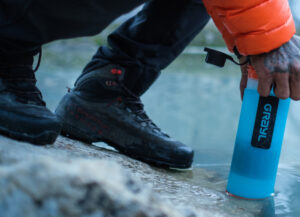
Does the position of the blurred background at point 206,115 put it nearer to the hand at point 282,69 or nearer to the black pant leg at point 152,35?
the hand at point 282,69

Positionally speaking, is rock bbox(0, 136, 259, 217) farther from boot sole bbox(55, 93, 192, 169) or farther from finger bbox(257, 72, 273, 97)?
boot sole bbox(55, 93, 192, 169)

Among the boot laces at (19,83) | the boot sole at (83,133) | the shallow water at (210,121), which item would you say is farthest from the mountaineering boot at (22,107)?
the shallow water at (210,121)

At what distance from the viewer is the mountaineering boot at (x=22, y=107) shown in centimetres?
102

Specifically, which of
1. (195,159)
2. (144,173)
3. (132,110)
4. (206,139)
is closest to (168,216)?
(144,173)

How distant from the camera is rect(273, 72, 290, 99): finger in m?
1.00

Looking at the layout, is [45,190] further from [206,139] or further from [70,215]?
[206,139]

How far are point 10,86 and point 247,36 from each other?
0.68 meters

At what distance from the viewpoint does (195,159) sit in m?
1.62

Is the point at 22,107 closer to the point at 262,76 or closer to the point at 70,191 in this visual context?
the point at 70,191

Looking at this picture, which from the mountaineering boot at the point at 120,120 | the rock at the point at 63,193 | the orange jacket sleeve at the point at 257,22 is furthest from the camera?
the mountaineering boot at the point at 120,120

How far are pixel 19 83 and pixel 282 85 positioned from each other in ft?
2.44

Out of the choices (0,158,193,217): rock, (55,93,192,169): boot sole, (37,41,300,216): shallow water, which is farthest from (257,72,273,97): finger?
(0,158,193,217): rock

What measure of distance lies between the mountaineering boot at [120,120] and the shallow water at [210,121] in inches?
4.1

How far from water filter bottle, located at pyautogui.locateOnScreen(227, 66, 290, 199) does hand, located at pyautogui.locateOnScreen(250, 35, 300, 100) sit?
2.3 inches
